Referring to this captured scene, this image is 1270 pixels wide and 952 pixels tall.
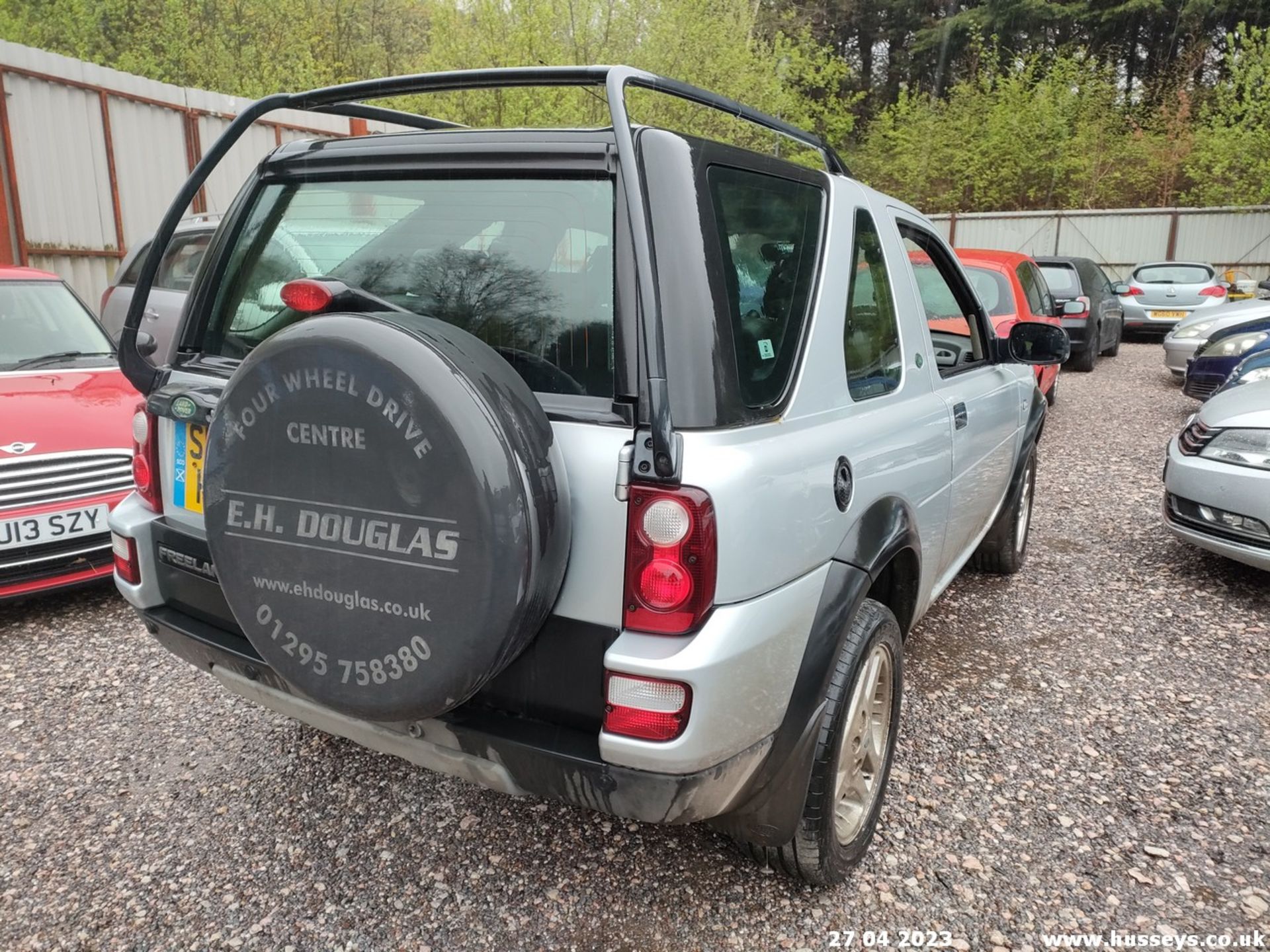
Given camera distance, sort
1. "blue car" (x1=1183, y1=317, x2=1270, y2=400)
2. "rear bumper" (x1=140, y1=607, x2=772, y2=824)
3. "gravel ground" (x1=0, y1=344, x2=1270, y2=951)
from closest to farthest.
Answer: "rear bumper" (x1=140, y1=607, x2=772, y2=824)
"gravel ground" (x1=0, y1=344, x2=1270, y2=951)
"blue car" (x1=1183, y1=317, x2=1270, y2=400)

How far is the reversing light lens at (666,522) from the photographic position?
1.76 meters

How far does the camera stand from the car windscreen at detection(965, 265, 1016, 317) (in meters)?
7.63

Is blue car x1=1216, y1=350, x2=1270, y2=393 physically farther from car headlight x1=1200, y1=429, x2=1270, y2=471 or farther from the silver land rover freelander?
the silver land rover freelander

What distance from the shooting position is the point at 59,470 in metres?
3.92

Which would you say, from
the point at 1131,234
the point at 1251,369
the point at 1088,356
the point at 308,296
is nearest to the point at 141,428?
the point at 308,296

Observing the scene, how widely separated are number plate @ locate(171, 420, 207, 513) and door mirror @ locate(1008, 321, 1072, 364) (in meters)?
2.93

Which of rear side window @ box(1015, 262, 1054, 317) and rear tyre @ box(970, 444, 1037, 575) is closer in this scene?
rear tyre @ box(970, 444, 1037, 575)

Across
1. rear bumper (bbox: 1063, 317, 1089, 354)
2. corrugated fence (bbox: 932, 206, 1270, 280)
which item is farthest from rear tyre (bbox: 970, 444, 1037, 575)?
corrugated fence (bbox: 932, 206, 1270, 280)

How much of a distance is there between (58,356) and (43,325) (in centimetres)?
32

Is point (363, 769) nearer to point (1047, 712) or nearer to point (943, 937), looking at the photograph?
point (943, 937)

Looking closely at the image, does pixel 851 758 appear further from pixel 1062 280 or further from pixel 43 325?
pixel 1062 280

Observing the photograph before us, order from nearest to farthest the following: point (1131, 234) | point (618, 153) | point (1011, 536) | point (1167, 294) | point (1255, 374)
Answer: point (618, 153) < point (1011, 536) < point (1255, 374) < point (1167, 294) < point (1131, 234)

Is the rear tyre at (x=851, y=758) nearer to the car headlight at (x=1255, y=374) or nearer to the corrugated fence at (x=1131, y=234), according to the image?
the car headlight at (x=1255, y=374)

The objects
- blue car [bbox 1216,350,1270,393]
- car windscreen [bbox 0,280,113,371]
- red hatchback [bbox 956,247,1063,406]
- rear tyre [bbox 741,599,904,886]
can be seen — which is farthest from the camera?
red hatchback [bbox 956,247,1063,406]
